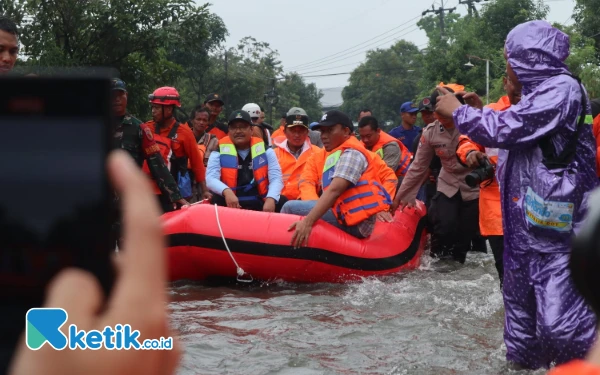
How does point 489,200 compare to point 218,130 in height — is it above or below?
below

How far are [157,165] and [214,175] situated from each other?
1.45m

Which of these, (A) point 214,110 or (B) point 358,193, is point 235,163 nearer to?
Answer: (B) point 358,193

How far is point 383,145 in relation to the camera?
1023 cm

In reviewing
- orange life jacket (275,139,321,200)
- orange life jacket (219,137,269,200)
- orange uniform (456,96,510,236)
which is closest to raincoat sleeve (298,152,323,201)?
orange life jacket (219,137,269,200)

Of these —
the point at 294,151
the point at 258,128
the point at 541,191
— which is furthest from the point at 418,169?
the point at 541,191

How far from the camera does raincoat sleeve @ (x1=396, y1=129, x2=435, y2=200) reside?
7.73 meters

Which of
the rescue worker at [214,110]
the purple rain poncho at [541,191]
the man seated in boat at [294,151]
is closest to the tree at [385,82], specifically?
the rescue worker at [214,110]

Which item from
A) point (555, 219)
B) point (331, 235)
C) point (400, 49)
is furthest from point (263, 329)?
point (400, 49)

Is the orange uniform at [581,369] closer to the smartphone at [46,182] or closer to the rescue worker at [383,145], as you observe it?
the smartphone at [46,182]

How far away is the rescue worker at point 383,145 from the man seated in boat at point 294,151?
33.0 inches

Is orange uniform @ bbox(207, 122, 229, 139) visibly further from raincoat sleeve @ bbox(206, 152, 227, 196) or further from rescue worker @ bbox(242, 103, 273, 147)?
raincoat sleeve @ bbox(206, 152, 227, 196)

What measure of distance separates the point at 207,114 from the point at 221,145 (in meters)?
2.96

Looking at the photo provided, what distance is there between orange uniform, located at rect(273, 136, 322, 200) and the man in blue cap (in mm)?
2578

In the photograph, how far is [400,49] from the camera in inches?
4213
